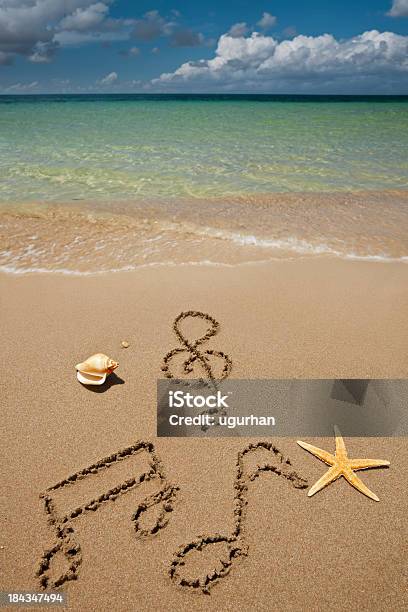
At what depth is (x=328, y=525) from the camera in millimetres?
2477

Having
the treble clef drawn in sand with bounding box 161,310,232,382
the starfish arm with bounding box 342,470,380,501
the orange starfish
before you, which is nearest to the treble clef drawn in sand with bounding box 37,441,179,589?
the treble clef drawn in sand with bounding box 161,310,232,382

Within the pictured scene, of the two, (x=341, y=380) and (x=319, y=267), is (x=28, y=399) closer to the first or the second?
(x=341, y=380)

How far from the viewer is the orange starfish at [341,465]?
2.62 metres

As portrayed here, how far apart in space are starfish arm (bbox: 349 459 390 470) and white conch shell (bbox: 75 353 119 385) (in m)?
2.02

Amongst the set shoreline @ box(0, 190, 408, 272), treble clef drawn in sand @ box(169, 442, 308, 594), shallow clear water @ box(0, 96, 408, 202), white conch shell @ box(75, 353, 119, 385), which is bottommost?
treble clef drawn in sand @ box(169, 442, 308, 594)

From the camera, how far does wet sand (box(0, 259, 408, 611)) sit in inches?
87.7

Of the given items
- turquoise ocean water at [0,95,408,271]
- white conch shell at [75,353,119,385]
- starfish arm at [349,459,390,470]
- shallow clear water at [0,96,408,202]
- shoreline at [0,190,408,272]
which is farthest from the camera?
shallow clear water at [0,96,408,202]

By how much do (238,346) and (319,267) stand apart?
89.3 inches

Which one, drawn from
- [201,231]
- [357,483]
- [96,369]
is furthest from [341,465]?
[201,231]

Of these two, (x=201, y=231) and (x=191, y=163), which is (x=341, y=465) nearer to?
(x=201, y=231)

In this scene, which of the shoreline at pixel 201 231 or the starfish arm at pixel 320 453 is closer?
the starfish arm at pixel 320 453

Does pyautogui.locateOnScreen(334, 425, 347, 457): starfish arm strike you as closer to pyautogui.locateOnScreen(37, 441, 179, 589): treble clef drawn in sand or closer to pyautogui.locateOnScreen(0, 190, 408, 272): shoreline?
pyautogui.locateOnScreen(37, 441, 179, 589): treble clef drawn in sand

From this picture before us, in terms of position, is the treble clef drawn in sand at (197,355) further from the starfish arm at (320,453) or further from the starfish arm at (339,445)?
the starfish arm at (339,445)

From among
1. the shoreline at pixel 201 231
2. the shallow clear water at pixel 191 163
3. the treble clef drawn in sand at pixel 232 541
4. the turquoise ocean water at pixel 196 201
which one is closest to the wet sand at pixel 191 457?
the treble clef drawn in sand at pixel 232 541
